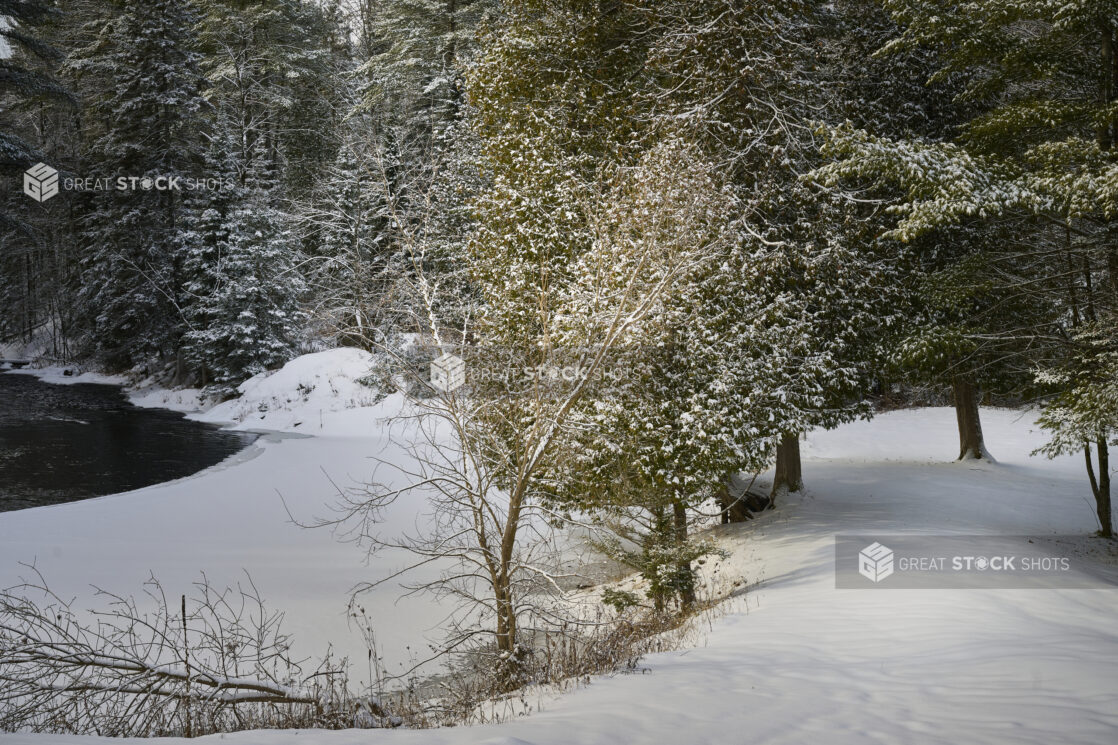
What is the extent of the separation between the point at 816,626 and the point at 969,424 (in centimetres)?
1143

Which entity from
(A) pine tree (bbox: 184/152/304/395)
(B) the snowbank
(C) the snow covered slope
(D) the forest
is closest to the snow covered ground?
(C) the snow covered slope

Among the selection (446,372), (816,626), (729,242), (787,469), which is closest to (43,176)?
(446,372)

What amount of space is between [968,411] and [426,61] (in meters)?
20.3

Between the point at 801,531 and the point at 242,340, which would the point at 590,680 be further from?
the point at 242,340

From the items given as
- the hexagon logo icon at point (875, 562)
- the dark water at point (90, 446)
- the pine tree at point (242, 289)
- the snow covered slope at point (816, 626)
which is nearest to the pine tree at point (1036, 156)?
the hexagon logo icon at point (875, 562)

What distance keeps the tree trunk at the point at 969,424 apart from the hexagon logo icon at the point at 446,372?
12384 mm

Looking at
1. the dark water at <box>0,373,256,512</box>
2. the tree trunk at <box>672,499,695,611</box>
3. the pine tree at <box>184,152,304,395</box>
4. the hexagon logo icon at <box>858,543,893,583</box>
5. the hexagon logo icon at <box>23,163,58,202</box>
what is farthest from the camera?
the pine tree at <box>184,152,304,395</box>

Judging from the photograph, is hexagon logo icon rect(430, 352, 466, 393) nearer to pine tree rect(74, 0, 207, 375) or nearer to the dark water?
the dark water

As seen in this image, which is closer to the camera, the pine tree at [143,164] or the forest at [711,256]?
the forest at [711,256]

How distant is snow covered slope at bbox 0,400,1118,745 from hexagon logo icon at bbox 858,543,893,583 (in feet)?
1.53

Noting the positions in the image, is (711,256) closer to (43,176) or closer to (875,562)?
(875,562)

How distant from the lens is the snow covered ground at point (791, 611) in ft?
13.8

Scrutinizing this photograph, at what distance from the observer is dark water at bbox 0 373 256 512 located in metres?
13.9

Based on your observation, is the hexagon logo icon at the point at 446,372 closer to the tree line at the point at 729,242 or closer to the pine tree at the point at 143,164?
the tree line at the point at 729,242
